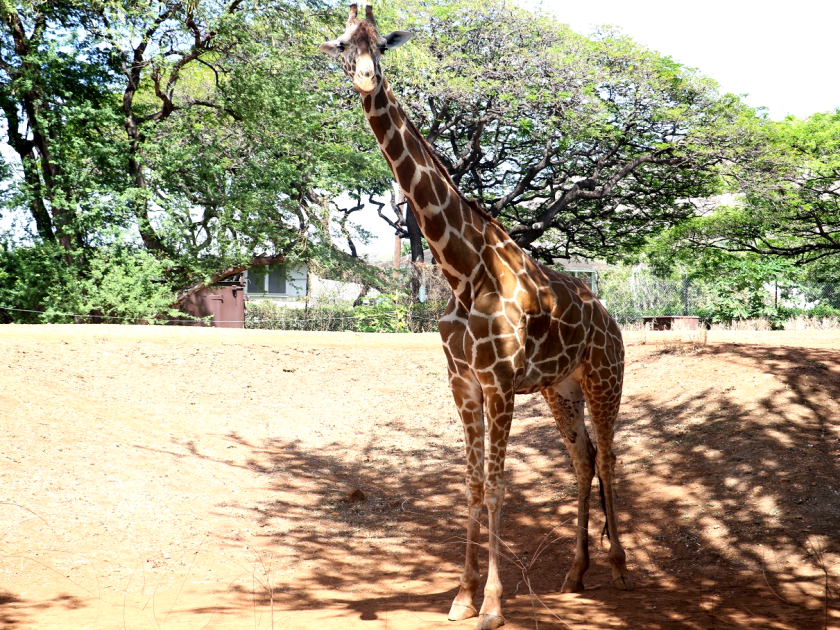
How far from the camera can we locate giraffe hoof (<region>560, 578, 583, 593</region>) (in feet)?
18.4

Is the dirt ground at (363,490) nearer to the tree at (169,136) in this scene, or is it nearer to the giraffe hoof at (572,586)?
the giraffe hoof at (572,586)

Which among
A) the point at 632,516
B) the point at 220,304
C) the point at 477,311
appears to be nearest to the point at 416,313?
the point at 220,304

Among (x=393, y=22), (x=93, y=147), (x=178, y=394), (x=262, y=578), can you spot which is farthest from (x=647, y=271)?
(x=262, y=578)

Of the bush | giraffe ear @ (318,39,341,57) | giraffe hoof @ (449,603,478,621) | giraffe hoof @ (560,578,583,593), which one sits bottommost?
giraffe hoof @ (560,578,583,593)

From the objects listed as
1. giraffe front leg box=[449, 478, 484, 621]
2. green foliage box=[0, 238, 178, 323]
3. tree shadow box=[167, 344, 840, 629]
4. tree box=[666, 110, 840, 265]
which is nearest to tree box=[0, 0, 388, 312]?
green foliage box=[0, 238, 178, 323]

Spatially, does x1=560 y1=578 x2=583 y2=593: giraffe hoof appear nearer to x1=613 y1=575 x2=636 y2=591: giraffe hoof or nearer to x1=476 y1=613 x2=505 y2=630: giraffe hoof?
x1=613 y1=575 x2=636 y2=591: giraffe hoof

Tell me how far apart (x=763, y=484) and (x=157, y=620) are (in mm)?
6062

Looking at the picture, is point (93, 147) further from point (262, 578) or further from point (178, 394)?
point (262, 578)

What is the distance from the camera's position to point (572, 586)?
562 centimetres

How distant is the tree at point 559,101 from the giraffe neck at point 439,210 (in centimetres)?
1833

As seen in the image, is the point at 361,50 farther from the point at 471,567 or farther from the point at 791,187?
the point at 791,187

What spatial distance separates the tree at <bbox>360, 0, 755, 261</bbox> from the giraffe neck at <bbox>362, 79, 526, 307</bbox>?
18325 mm

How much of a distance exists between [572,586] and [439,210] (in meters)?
3.16

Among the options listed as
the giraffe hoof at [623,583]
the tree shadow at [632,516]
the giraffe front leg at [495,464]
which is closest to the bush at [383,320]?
the tree shadow at [632,516]
